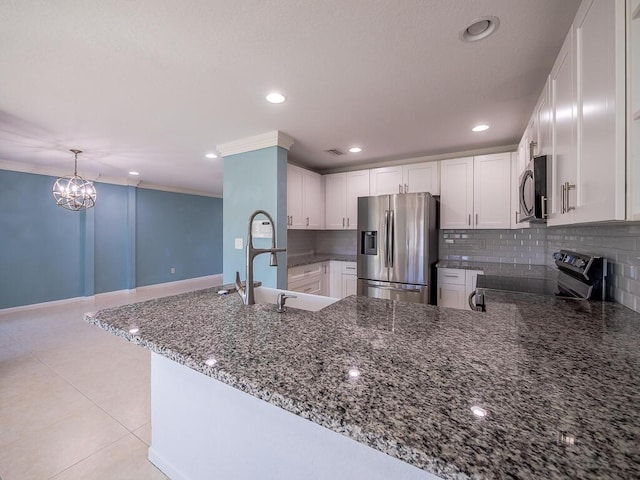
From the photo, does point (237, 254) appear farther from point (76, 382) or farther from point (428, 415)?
point (428, 415)

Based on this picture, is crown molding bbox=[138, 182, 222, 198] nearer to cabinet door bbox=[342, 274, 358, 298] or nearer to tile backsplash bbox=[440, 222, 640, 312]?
cabinet door bbox=[342, 274, 358, 298]

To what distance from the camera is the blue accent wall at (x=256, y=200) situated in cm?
288

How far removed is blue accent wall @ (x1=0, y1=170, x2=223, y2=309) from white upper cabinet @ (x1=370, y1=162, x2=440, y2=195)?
5071mm

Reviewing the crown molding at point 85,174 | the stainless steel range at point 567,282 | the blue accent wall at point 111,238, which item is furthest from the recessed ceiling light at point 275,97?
the blue accent wall at point 111,238

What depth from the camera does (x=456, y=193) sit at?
11.1 ft

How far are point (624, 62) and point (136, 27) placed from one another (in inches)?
78.5

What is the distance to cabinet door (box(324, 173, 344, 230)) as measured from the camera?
4.08 metres

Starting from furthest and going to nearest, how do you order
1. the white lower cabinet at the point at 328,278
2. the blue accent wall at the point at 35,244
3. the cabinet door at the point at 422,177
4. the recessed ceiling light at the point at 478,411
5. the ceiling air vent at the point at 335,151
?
the blue accent wall at the point at 35,244 < the white lower cabinet at the point at 328,278 < the cabinet door at the point at 422,177 < the ceiling air vent at the point at 335,151 < the recessed ceiling light at the point at 478,411

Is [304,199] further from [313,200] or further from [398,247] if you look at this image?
[398,247]

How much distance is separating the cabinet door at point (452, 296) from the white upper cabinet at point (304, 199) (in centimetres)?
189

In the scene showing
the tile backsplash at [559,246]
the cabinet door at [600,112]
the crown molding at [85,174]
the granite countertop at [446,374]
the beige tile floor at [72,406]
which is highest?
the crown molding at [85,174]

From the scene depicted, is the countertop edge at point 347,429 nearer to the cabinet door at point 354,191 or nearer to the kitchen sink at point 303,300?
the kitchen sink at point 303,300

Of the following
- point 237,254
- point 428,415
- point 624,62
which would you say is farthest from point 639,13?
point 237,254

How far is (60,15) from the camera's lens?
132cm
